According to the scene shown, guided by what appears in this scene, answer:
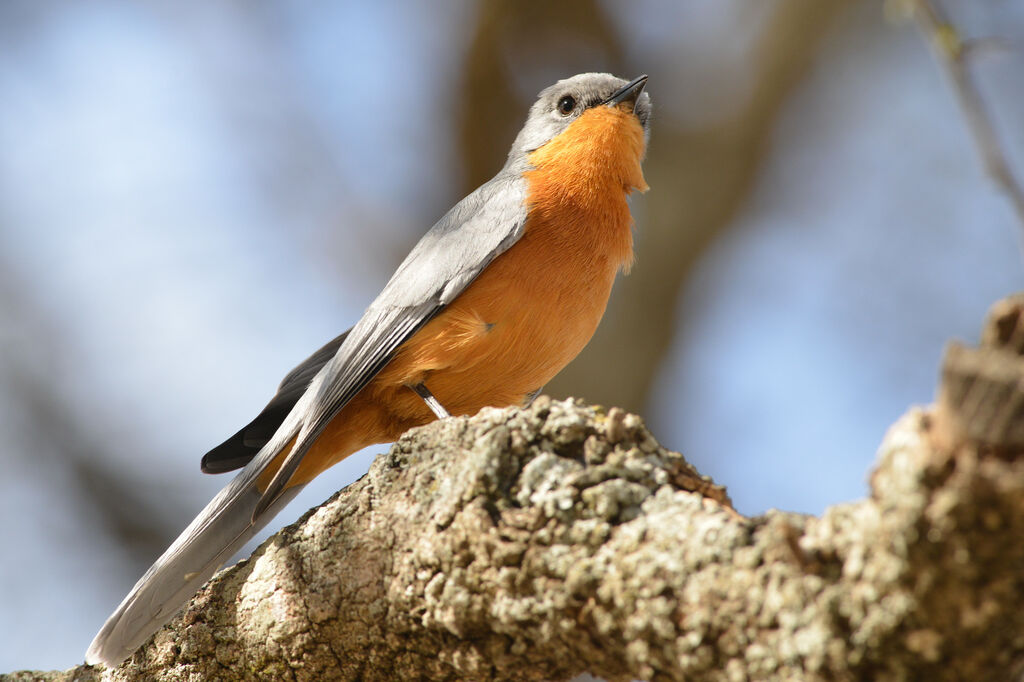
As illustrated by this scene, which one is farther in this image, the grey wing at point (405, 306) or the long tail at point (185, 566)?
the grey wing at point (405, 306)

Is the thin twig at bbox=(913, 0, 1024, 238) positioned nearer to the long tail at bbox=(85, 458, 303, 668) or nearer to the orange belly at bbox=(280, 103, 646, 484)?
the orange belly at bbox=(280, 103, 646, 484)

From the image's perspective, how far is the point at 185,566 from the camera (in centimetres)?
399

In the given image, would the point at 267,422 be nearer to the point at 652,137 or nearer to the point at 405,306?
the point at 405,306

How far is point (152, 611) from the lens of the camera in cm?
384

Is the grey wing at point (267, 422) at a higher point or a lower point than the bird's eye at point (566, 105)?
lower


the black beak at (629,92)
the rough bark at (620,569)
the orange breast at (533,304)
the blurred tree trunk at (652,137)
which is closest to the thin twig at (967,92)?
the rough bark at (620,569)

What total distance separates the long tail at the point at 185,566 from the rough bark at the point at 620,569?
11 centimetres

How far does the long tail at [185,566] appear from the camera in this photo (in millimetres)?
3756

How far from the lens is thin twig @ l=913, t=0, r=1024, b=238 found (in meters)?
1.99

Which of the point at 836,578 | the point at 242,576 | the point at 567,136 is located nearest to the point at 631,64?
the point at 567,136

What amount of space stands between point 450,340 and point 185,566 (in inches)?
59.5

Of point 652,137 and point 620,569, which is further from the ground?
point 652,137

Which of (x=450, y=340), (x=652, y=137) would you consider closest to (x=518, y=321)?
(x=450, y=340)

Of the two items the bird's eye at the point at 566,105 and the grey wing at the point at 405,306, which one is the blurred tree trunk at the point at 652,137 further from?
the grey wing at the point at 405,306
